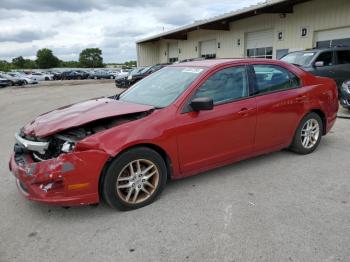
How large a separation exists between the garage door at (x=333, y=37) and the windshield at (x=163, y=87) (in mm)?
11739

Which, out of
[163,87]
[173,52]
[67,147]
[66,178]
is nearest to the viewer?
[66,178]

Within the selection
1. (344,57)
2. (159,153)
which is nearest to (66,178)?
(159,153)

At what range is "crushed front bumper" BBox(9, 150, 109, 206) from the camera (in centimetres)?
303

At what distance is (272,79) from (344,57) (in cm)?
744

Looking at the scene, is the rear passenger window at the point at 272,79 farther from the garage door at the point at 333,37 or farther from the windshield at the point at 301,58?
the garage door at the point at 333,37

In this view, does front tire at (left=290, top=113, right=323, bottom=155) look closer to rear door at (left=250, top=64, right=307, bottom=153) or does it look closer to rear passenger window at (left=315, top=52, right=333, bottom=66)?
rear door at (left=250, top=64, right=307, bottom=153)

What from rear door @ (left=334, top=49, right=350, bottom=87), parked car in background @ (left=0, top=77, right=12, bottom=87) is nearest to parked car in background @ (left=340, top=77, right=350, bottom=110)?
rear door @ (left=334, top=49, right=350, bottom=87)

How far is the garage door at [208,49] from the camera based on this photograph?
24936 millimetres

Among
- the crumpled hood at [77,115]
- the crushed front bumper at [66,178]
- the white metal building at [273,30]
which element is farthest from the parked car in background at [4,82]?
the crushed front bumper at [66,178]

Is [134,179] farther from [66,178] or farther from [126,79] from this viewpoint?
[126,79]

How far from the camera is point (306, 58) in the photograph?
1005cm

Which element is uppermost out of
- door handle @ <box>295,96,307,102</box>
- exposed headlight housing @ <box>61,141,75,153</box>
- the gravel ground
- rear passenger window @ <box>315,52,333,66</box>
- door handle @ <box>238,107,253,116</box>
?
rear passenger window @ <box>315,52,333,66</box>

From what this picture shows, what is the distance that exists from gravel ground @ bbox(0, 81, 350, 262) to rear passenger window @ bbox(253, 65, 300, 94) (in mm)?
1150

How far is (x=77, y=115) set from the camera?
3.59 metres
